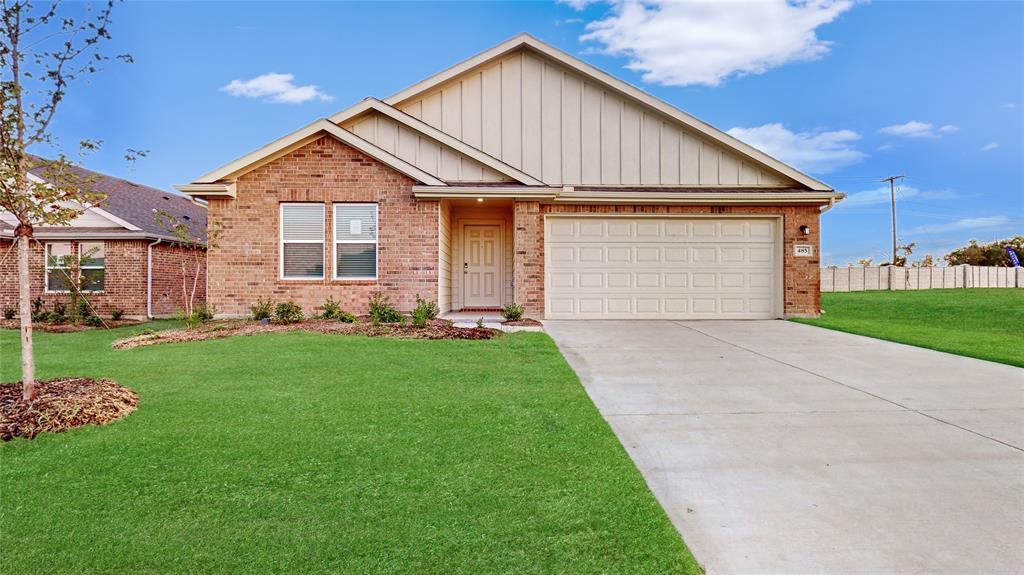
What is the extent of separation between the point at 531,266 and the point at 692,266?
156 inches

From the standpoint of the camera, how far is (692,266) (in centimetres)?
1231

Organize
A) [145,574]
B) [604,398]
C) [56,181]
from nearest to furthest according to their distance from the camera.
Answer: [145,574] < [56,181] < [604,398]

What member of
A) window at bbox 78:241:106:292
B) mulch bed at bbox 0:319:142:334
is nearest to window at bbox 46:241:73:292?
window at bbox 78:241:106:292

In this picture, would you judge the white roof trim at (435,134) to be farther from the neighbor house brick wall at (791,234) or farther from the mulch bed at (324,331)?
the mulch bed at (324,331)

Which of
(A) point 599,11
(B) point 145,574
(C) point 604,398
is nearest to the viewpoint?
(B) point 145,574

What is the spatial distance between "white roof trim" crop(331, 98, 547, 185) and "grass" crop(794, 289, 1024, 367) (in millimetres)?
7536

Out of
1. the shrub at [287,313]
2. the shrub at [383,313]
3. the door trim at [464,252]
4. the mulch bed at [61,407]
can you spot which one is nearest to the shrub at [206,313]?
the shrub at [287,313]

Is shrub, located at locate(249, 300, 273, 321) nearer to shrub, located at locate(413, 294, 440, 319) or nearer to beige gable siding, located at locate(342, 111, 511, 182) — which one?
shrub, located at locate(413, 294, 440, 319)

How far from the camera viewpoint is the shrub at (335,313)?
10.8 m

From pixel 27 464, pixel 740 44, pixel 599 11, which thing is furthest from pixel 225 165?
pixel 740 44

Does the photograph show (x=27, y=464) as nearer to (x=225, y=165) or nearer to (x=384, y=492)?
(x=384, y=492)

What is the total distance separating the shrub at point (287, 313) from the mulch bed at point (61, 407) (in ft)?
18.3

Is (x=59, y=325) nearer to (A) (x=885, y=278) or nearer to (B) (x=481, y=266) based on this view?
(B) (x=481, y=266)

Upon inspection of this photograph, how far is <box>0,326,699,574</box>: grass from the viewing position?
2.38 m
